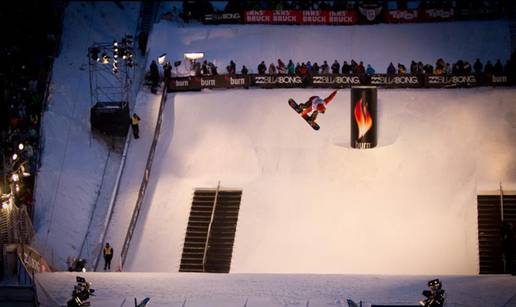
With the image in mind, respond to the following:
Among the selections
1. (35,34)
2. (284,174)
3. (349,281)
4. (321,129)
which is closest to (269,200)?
(284,174)

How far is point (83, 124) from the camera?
45.5m

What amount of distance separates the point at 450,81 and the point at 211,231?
1055 centimetres

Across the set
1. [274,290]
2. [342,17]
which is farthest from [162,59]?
[274,290]

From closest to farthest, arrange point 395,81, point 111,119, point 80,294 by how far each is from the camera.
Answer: point 80,294 < point 111,119 < point 395,81

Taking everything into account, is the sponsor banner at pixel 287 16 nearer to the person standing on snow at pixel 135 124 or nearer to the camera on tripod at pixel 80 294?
the person standing on snow at pixel 135 124

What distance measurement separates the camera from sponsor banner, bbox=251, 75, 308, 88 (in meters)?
45.3

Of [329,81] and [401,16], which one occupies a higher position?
[401,16]

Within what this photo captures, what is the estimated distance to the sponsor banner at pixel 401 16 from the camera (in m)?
49.2

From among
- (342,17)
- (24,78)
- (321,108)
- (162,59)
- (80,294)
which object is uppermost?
(342,17)

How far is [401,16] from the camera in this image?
162 feet

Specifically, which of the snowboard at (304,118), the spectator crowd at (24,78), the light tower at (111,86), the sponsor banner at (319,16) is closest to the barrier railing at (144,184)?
the light tower at (111,86)

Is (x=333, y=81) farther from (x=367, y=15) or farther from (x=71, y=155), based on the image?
(x=71, y=155)

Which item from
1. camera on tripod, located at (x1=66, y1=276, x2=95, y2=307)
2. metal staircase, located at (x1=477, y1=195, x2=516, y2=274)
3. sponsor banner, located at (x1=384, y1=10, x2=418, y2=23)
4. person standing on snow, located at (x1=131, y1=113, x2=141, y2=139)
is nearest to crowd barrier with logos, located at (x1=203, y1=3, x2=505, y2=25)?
sponsor banner, located at (x1=384, y1=10, x2=418, y2=23)

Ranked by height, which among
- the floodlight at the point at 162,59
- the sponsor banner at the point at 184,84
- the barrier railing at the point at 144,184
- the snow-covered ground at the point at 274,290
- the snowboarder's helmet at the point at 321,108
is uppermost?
the floodlight at the point at 162,59
